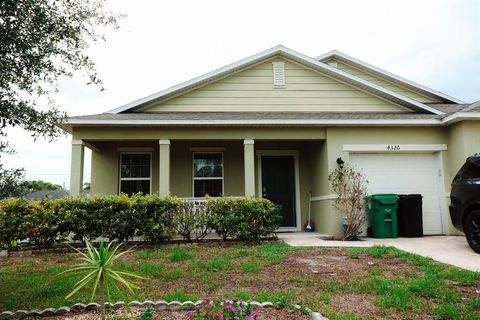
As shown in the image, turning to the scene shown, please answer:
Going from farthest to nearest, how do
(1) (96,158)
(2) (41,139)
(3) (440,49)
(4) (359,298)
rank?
(3) (440,49) → (1) (96,158) → (4) (359,298) → (2) (41,139)

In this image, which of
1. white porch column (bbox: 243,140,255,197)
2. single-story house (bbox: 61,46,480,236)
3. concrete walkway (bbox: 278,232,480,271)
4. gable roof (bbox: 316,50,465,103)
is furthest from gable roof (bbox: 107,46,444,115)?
concrete walkway (bbox: 278,232,480,271)

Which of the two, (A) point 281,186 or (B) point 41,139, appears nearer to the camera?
(B) point 41,139

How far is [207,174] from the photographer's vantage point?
1140 centimetres

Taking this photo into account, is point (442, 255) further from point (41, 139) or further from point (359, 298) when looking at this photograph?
point (41, 139)

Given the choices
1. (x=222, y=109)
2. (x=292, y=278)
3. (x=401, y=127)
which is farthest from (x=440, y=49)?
(x=292, y=278)

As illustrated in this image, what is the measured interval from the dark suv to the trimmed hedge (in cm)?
385

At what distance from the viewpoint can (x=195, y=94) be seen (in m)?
11.3

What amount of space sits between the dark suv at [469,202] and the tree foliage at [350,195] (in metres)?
2.33

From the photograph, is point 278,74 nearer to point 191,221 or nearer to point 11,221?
point 191,221

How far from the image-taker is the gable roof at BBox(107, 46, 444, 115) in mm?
10992

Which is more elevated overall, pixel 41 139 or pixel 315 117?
pixel 315 117

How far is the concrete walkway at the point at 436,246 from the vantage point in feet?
20.5

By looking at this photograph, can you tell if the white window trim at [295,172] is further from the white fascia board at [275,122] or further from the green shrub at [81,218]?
the green shrub at [81,218]

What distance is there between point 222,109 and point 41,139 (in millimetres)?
7650
